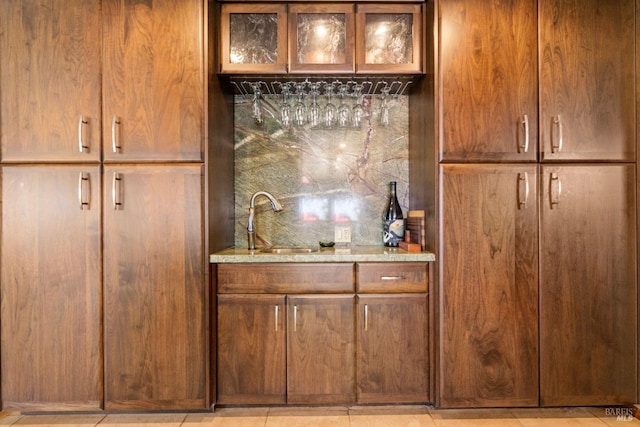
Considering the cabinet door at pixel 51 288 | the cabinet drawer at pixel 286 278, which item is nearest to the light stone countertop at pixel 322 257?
the cabinet drawer at pixel 286 278

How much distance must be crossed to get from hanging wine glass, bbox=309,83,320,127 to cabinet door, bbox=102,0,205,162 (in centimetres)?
65

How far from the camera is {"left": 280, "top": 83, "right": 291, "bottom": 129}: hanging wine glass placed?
90.2 inches

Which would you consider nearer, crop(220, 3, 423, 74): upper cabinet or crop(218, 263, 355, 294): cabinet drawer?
crop(218, 263, 355, 294): cabinet drawer

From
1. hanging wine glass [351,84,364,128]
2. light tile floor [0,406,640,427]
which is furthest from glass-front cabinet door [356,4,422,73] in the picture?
light tile floor [0,406,640,427]

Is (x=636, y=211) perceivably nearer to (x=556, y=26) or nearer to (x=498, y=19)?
(x=556, y=26)

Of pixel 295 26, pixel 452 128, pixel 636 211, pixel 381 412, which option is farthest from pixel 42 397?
pixel 636 211

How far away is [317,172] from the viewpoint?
2543mm

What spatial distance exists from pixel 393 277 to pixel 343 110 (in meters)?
1.03

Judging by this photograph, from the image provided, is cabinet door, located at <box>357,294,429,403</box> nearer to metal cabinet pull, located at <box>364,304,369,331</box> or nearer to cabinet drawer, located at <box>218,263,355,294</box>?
metal cabinet pull, located at <box>364,304,369,331</box>

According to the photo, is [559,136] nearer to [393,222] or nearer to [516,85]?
[516,85]

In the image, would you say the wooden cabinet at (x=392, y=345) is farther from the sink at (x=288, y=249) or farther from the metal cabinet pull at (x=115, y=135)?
the metal cabinet pull at (x=115, y=135)

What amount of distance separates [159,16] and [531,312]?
2.37 m

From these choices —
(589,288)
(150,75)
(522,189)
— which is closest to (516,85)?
(522,189)

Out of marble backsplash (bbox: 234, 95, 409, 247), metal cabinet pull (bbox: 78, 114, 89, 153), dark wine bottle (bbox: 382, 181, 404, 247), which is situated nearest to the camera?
metal cabinet pull (bbox: 78, 114, 89, 153)
